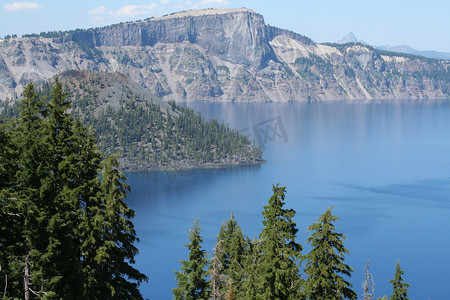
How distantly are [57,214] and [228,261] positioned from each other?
16784mm

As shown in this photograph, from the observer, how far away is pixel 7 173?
2445 centimetres

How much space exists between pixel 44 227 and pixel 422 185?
6151 inches

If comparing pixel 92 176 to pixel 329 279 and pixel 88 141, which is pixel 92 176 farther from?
pixel 329 279

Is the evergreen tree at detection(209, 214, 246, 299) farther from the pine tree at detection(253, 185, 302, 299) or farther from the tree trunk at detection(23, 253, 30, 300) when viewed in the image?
the tree trunk at detection(23, 253, 30, 300)

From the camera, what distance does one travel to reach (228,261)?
3728cm

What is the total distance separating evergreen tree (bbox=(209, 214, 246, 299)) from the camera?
31638mm

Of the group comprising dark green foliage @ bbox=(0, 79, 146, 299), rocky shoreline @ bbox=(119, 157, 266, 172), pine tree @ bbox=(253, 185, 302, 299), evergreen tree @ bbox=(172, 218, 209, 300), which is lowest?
rocky shoreline @ bbox=(119, 157, 266, 172)

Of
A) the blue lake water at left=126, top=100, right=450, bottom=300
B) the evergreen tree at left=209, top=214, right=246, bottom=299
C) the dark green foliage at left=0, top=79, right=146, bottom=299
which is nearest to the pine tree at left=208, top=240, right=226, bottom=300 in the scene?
the evergreen tree at left=209, top=214, right=246, bottom=299

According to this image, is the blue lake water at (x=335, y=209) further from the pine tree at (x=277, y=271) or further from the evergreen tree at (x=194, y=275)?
the pine tree at (x=277, y=271)

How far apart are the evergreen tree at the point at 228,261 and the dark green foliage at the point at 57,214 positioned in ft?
16.8

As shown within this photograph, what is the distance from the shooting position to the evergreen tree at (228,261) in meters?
31.6

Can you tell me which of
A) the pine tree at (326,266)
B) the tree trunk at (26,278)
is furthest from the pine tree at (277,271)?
the tree trunk at (26,278)

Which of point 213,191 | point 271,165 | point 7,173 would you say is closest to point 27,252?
point 7,173

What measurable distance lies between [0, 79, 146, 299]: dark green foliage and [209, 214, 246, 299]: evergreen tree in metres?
5.13
